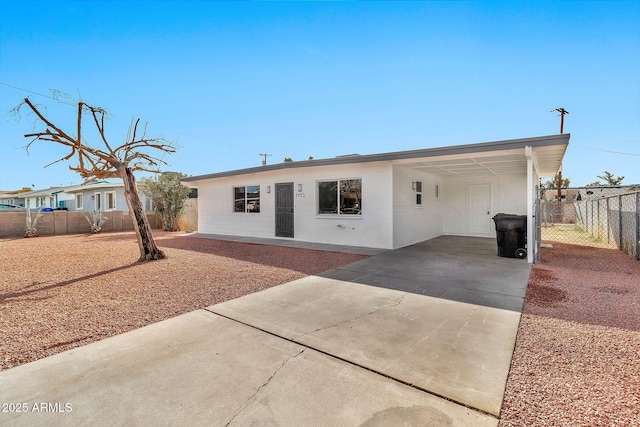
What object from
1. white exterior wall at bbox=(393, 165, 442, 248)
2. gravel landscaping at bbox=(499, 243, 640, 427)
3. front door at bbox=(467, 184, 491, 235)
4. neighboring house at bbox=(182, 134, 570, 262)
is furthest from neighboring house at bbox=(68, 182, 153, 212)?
gravel landscaping at bbox=(499, 243, 640, 427)

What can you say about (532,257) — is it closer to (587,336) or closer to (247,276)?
(587,336)

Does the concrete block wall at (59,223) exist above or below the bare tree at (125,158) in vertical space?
below

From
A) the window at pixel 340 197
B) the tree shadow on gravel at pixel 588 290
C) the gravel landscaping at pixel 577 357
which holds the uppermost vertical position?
the window at pixel 340 197

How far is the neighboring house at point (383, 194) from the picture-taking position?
26.0 feet

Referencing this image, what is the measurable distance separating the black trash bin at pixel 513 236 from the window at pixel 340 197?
3.88 meters

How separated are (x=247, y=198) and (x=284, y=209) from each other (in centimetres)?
213

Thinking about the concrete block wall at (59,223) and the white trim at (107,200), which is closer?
the concrete block wall at (59,223)

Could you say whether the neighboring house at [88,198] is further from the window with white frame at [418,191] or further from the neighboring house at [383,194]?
the window with white frame at [418,191]

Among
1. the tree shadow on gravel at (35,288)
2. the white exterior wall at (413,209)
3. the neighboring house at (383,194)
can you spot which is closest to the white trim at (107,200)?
the neighboring house at (383,194)

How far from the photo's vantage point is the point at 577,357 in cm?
265

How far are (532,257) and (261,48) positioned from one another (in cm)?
1152

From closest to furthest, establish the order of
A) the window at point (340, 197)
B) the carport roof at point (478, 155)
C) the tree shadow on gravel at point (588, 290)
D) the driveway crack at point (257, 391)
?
the driveway crack at point (257, 391), the tree shadow on gravel at point (588, 290), the carport roof at point (478, 155), the window at point (340, 197)

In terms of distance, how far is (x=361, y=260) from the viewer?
730 cm

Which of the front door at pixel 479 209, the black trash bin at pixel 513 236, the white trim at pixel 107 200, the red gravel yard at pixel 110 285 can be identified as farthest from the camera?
the white trim at pixel 107 200
